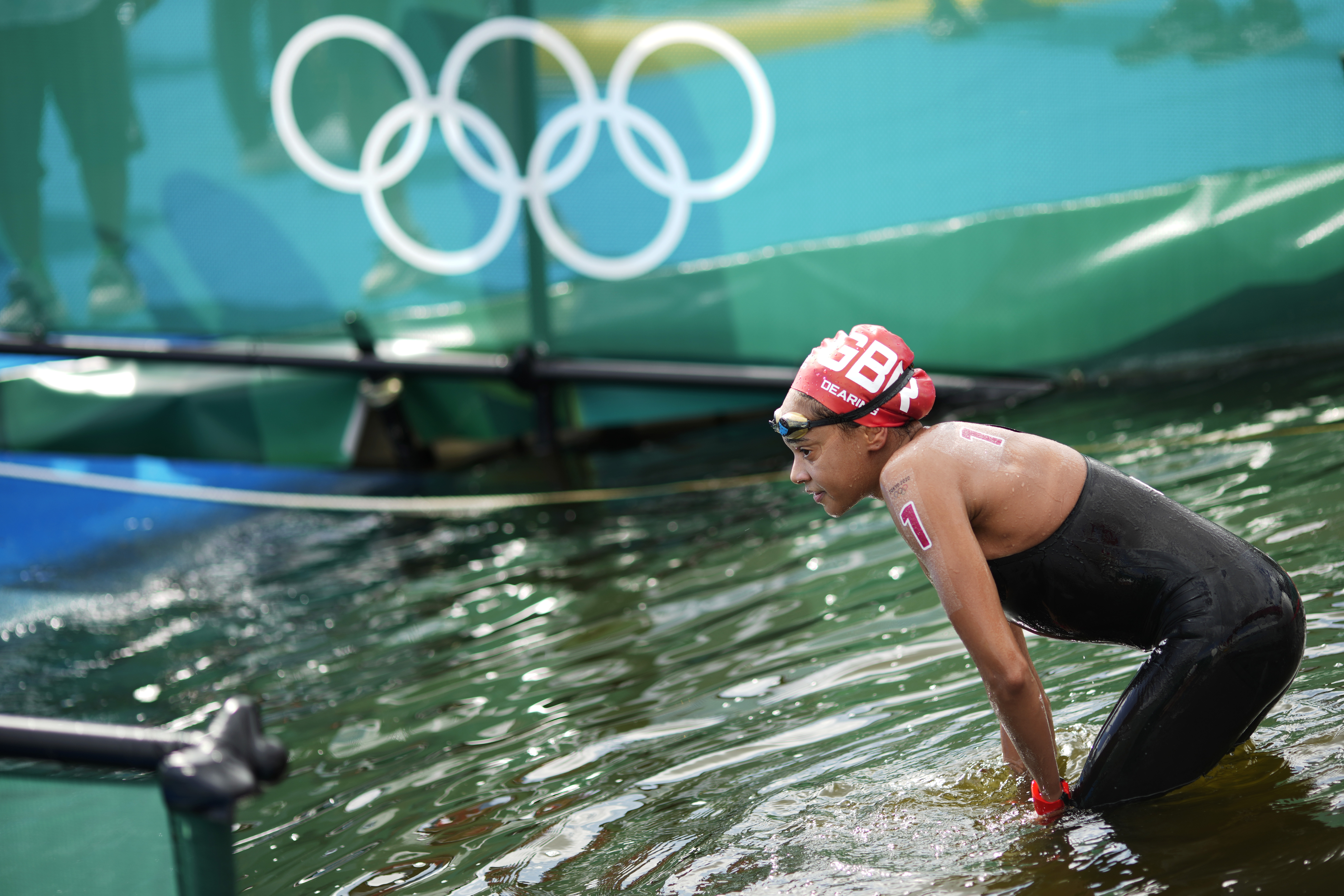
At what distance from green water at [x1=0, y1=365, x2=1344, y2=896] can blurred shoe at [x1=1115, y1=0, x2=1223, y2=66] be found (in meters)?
2.03

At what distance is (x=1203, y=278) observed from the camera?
822 cm

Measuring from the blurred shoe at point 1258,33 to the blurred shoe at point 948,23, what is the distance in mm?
1353

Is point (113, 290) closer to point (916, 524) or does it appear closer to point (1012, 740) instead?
point (916, 524)

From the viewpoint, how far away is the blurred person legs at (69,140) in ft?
27.6

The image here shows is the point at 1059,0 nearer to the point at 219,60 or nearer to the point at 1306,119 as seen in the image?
the point at 1306,119

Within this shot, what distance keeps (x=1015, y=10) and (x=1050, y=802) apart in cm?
603

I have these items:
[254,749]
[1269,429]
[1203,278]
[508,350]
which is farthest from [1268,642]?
[508,350]

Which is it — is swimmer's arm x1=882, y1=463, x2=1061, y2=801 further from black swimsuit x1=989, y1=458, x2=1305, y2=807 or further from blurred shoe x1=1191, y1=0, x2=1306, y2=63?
blurred shoe x1=1191, y1=0, x2=1306, y2=63

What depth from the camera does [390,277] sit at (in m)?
8.67

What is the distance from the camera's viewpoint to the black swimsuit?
3.11 m

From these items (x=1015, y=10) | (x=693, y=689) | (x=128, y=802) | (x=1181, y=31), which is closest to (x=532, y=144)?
(x=1015, y=10)

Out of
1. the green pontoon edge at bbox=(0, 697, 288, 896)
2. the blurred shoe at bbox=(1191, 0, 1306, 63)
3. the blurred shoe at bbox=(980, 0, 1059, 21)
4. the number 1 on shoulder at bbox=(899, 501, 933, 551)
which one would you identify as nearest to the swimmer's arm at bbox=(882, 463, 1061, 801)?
the number 1 on shoulder at bbox=(899, 501, 933, 551)

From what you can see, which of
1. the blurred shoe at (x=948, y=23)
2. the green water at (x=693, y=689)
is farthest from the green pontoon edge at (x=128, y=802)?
the blurred shoe at (x=948, y=23)

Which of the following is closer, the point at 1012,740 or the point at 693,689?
the point at 1012,740
